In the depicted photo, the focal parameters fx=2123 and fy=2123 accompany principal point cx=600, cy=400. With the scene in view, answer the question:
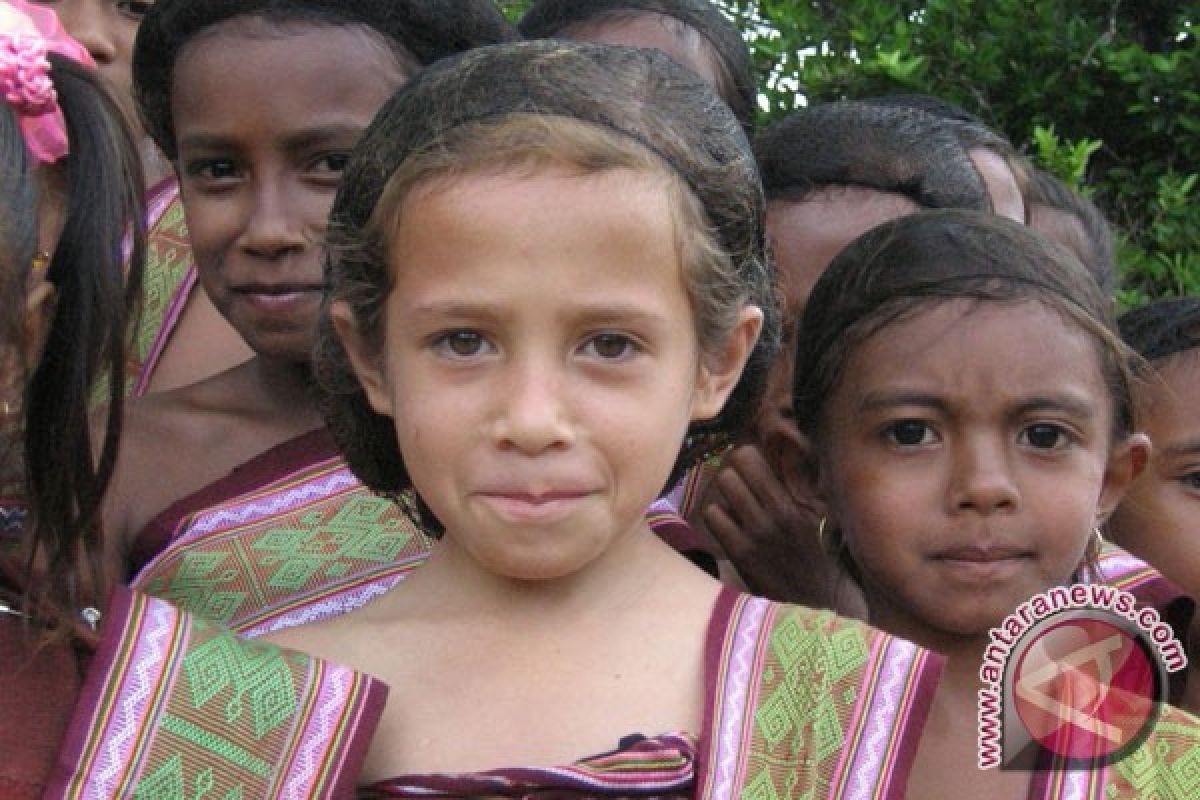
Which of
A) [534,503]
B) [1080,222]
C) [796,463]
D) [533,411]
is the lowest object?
[1080,222]

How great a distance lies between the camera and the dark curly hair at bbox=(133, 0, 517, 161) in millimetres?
3148

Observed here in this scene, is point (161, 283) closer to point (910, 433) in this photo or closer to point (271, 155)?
point (271, 155)

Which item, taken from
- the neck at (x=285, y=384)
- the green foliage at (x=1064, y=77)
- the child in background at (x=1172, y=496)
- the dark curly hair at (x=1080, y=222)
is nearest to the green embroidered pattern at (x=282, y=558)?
Result: the neck at (x=285, y=384)

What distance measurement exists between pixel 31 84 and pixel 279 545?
0.79 m

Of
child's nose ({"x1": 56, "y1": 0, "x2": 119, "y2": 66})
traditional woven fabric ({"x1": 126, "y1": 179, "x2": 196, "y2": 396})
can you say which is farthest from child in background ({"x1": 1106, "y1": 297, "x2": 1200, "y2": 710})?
child's nose ({"x1": 56, "y1": 0, "x2": 119, "y2": 66})

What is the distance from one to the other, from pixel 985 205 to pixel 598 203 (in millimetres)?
1436

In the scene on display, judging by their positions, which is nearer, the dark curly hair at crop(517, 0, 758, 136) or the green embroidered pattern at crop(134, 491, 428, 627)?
Answer: the green embroidered pattern at crop(134, 491, 428, 627)

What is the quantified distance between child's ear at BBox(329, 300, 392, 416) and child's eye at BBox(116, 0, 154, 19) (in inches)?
67.7

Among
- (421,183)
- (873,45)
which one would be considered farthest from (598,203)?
(873,45)

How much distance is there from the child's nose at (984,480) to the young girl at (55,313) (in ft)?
3.48

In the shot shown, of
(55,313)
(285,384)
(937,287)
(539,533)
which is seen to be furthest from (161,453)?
(937,287)

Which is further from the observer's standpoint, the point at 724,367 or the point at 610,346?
the point at 724,367

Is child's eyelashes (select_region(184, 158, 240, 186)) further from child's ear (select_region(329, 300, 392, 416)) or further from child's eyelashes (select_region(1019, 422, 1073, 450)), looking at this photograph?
child's eyelashes (select_region(1019, 422, 1073, 450))

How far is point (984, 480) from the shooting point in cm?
269
